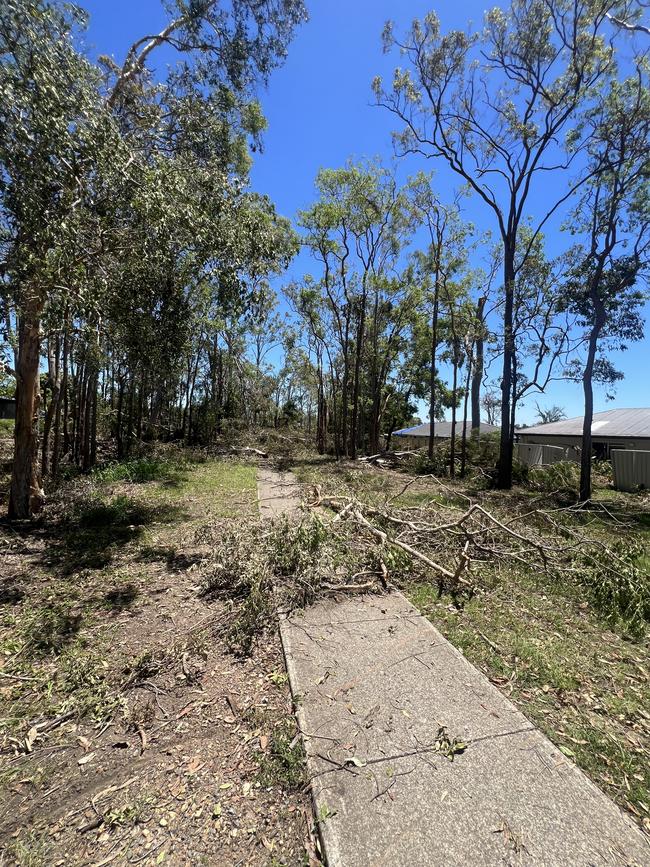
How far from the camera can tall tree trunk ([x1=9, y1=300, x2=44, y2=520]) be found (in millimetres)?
6254

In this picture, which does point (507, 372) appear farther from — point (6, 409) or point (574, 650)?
point (6, 409)

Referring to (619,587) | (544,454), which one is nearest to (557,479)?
(619,587)

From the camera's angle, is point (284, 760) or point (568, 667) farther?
point (568, 667)

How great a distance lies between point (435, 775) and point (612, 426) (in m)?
31.5

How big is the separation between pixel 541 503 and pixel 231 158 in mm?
10071

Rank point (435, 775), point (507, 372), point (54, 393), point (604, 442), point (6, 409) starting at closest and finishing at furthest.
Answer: point (435, 775) → point (54, 393) → point (507, 372) → point (604, 442) → point (6, 409)

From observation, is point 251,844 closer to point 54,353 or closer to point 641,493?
point 54,353

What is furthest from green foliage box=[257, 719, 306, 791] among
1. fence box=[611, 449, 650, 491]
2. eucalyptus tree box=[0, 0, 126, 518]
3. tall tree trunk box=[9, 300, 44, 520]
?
fence box=[611, 449, 650, 491]

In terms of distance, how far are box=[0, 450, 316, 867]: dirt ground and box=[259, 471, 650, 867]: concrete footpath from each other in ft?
0.60

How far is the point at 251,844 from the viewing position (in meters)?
1.72

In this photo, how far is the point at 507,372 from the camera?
14.2 metres

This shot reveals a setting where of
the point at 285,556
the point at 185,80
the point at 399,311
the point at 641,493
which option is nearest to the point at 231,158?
the point at 185,80

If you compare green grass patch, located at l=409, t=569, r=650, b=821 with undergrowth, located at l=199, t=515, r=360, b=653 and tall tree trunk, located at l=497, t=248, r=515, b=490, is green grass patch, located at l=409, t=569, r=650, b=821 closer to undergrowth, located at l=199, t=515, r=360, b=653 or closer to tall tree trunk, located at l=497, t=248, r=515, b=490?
undergrowth, located at l=199, t=515, r=360, b=653

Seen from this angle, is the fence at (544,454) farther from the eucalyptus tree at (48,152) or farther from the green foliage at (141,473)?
the eucalyptus tree at (48,152)
